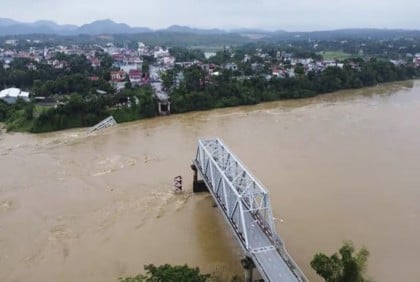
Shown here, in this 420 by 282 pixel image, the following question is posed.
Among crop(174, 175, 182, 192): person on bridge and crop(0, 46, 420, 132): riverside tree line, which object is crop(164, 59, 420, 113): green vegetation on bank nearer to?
crop(0, 46, 420, 132): riverside tree line

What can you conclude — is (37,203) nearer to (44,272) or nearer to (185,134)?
(44,272)

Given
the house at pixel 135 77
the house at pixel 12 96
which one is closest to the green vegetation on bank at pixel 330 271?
the house at pixel 12 96

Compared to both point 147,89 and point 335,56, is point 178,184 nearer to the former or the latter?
point 147,89

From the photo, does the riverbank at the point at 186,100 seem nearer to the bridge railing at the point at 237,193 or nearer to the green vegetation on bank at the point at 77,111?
the green vegetation on bank at the point at 77,111

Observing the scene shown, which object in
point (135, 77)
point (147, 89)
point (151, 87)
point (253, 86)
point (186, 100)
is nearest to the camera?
point (186, 100)

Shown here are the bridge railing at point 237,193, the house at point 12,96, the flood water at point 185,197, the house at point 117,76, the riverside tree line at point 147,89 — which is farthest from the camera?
the house at point 117,76

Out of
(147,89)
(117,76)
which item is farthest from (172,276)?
(117,76)

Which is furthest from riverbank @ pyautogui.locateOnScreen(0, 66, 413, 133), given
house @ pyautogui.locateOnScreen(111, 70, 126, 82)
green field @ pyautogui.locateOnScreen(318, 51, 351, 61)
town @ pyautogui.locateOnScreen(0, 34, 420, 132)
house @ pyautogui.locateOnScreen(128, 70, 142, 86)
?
green field @ pyautogui.locateOnScreen(318, 51, 351, 61)
